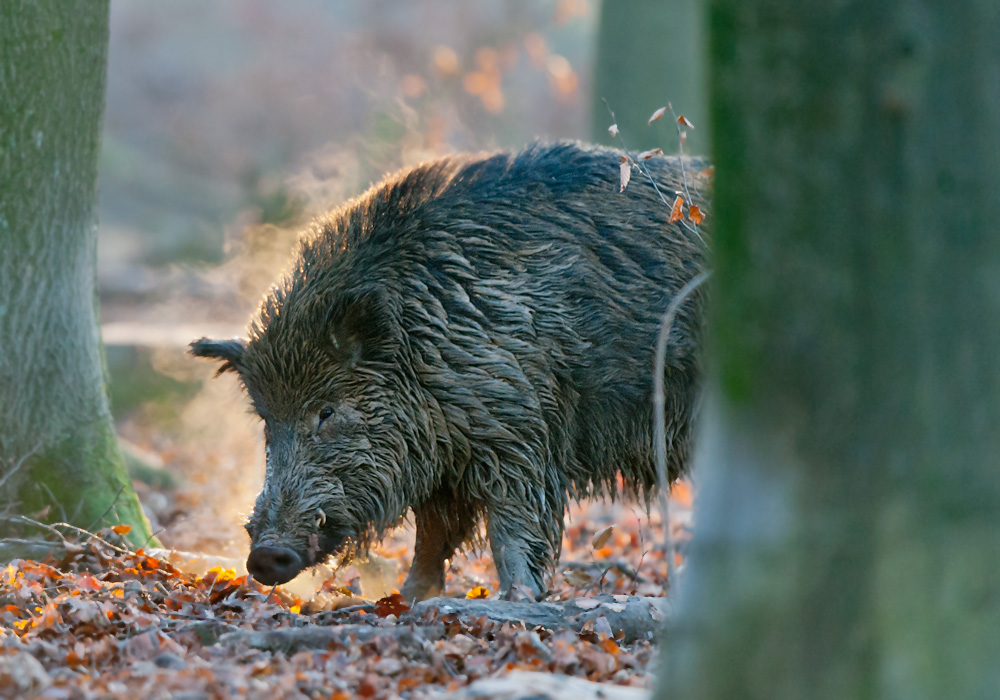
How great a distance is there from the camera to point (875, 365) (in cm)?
249

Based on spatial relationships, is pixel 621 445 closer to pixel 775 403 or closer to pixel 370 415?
pixel 370 415

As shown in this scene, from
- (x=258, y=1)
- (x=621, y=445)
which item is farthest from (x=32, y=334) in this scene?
(x=258, y=1)

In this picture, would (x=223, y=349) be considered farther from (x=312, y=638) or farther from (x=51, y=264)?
(x=312, y=638)

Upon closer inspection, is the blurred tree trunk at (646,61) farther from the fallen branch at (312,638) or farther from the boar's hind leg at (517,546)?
the fallen branch at (312,638)

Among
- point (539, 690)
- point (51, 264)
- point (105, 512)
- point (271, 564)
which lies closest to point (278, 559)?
point (271, 564)

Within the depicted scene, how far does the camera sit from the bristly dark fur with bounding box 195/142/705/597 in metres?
5.53

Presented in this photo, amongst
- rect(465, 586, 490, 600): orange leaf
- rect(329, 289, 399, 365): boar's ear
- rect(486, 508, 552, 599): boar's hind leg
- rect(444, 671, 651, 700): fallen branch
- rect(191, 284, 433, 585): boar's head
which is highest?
rect(329, 289, 399, 365): boar's ear

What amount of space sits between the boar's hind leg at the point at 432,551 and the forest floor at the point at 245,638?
53cm

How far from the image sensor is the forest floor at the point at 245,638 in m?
3.46

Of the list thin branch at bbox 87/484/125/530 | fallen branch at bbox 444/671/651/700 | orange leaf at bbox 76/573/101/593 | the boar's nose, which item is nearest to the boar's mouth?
the boar's nose

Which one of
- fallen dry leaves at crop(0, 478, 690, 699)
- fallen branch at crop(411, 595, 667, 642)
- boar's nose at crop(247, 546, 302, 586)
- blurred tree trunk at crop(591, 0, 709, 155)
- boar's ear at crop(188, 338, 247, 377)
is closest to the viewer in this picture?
fallen dry leaves at crop(0, 478, 690, 699)

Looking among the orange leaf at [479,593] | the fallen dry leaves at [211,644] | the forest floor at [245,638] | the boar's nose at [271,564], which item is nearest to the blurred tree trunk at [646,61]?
the orange leaf at [479,593]

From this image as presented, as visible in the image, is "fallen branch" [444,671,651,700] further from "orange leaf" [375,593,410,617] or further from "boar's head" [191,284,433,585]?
"boar's head" [191,284,433,585]

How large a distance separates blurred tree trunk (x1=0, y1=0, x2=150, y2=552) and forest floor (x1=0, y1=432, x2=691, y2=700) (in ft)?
1.37
